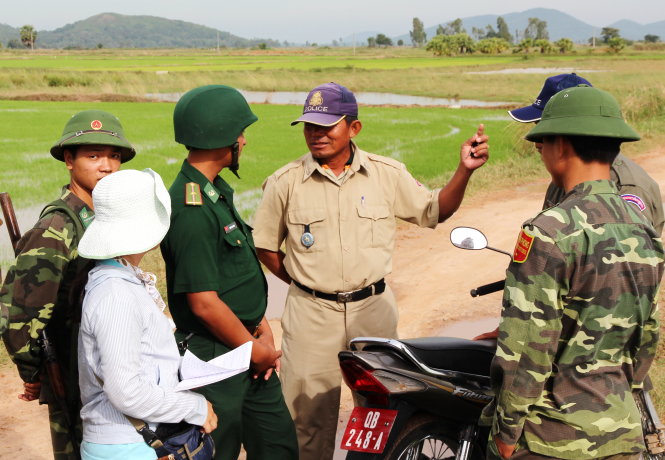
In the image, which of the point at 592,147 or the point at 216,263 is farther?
the point at 216,263

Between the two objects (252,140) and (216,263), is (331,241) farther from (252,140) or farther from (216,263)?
(252,140)

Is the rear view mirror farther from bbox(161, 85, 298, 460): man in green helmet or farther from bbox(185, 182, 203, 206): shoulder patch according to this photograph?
bbox(185, 182, 203, 206): shoulder patch

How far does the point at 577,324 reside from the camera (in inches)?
81.1

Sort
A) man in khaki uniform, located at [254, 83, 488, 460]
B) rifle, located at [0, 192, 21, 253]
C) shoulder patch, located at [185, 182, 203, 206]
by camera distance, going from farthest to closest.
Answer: man in khaki uniform, located at [254, 83, 488, 460], rifle, located at [0, 192, 21, 253], shoulder patch, located at [185, 182, 203, 206]

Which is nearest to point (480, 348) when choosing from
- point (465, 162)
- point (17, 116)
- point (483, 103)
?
point (465, 162)

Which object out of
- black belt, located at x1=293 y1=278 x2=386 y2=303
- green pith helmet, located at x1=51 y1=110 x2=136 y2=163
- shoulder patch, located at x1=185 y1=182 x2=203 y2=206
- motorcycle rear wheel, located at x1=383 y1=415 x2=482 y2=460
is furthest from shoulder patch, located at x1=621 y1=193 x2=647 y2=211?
green pith helmet, located at x1=51 y1=110 x2=136 y2=163

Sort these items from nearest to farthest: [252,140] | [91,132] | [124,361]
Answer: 1. [124,361]
2. [91,132]
3. [252,140]

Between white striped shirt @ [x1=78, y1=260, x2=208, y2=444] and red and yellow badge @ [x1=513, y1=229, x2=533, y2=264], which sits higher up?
red and yellow badge @ [x1=513, y1=229, x2=533, y2=264]

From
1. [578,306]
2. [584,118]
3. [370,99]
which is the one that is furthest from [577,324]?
[370,99]

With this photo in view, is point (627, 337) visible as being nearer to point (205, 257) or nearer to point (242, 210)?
point (205, 257)

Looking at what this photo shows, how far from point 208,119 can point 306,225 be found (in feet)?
2.74

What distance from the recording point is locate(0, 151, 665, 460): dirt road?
412 cm

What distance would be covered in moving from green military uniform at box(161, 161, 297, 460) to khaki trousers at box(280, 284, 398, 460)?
1.14 ft

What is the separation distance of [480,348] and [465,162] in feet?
3.01
